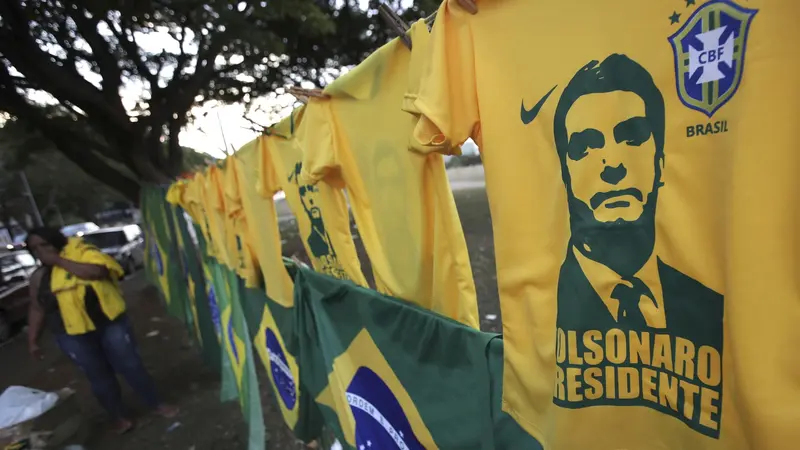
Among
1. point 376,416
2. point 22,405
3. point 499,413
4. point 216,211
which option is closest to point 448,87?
point 499,413

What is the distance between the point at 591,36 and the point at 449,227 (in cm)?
63

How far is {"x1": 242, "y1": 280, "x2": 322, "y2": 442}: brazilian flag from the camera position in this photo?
282 centimetres

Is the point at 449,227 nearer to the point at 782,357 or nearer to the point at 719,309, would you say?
the point at 719,309

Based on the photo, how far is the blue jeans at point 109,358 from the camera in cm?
377

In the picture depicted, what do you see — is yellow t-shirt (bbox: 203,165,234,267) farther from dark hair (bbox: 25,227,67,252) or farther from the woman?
dark hair (bbox: 25,227,67,252)

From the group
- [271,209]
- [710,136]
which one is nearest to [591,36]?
[710,136]

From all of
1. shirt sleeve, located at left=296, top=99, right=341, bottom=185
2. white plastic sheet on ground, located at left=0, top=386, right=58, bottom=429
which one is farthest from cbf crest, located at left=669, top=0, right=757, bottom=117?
white plastic sheet on ground, located at left=0, top=386, right=58, bottom=429

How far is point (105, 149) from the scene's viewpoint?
9.16 m

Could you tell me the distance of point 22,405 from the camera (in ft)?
12.0

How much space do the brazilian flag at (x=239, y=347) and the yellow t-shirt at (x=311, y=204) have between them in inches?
58.2

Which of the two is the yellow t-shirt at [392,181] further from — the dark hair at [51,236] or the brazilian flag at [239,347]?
the dark hair at [51,236]

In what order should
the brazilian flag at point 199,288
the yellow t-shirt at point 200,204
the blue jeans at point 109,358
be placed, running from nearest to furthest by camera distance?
the blue jeans at point 109,358 < the yellow t-shirt at point 200,204 < the brazilian flag at point 199,288

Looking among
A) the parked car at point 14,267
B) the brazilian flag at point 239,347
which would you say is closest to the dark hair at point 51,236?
the brazilian flag at point 239,347

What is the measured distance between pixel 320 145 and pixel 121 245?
14.3m
